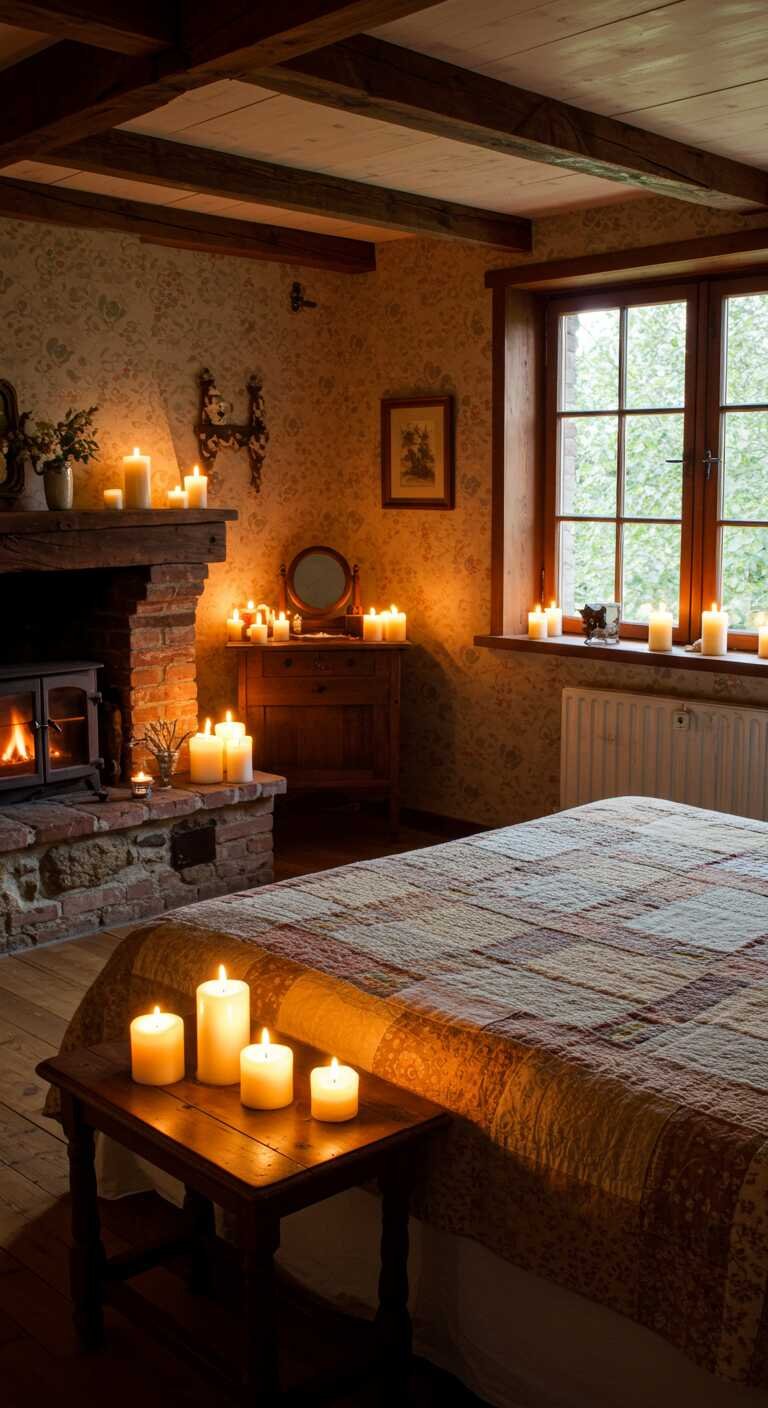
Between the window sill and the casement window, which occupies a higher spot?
the casement window

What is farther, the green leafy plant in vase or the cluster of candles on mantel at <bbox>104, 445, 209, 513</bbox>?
the cluster of candles on mantel at <bbox>104, 445, 209, 513</bbox>

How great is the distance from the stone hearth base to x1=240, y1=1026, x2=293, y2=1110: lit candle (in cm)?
220

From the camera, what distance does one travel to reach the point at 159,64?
2549 millimetres

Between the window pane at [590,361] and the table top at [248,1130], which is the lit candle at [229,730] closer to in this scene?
the window pane at [590,361]

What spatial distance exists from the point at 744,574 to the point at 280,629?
176 centimetres

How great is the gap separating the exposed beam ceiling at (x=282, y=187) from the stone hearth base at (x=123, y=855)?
1904 mm

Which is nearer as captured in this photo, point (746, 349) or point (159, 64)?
point (159, 64)

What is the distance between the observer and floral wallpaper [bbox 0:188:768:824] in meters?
4.62

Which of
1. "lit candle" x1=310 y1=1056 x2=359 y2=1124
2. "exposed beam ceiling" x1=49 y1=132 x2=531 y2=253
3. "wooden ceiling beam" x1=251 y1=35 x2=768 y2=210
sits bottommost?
"lit candle" x1=310 y1=1056 x2=359 y2=1124

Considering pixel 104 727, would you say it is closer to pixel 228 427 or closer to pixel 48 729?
pixel 48 729

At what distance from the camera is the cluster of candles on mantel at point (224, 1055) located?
1.92 metres

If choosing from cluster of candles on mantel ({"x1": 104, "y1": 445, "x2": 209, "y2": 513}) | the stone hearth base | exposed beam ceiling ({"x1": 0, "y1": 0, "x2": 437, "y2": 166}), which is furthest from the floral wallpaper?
exposed beam ceiling ({"x1": 0, "y1": 0, "x2": 437, "y2": 166})

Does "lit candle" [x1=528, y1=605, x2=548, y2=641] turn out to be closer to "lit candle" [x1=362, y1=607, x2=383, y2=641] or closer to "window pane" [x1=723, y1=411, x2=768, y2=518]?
"lit candle" [x1=362, y1=607, x2=383, y2=641]

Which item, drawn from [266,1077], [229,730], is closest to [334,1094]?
[266,1077]
